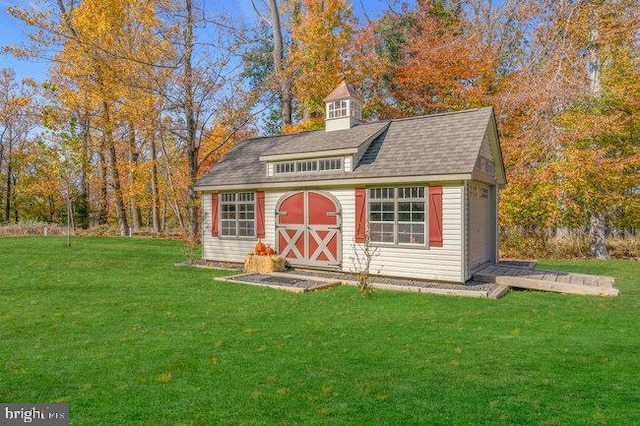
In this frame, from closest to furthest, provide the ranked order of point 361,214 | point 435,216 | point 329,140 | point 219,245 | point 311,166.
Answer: point 435,216 < point 361,214 < point 311,166 < point 329,140 < point 219,245

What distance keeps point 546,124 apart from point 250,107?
13.9 metres

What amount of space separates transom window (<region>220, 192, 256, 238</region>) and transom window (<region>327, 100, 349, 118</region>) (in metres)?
3.97

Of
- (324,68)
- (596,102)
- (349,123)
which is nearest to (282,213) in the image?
(349,123)

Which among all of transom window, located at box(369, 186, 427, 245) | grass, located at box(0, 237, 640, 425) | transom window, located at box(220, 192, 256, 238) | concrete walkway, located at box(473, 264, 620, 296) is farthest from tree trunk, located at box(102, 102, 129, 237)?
concrete walkway, located at box(473, 264, 620, 296)

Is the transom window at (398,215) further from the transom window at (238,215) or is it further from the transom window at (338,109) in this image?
the transom window at (238,215)

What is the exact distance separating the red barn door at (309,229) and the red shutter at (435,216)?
273 cm

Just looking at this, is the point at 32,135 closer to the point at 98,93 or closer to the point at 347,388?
the point at 98,93

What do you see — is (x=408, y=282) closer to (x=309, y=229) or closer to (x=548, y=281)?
(x=548, y=281)

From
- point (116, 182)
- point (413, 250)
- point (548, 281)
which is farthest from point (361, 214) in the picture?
point (116, 182)

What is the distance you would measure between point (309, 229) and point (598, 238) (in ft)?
40.8

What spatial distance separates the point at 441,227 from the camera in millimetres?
10680

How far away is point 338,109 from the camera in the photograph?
14.9 metres

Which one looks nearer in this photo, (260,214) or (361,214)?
(361,214)

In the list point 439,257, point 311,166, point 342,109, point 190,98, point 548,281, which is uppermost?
point 190,98
